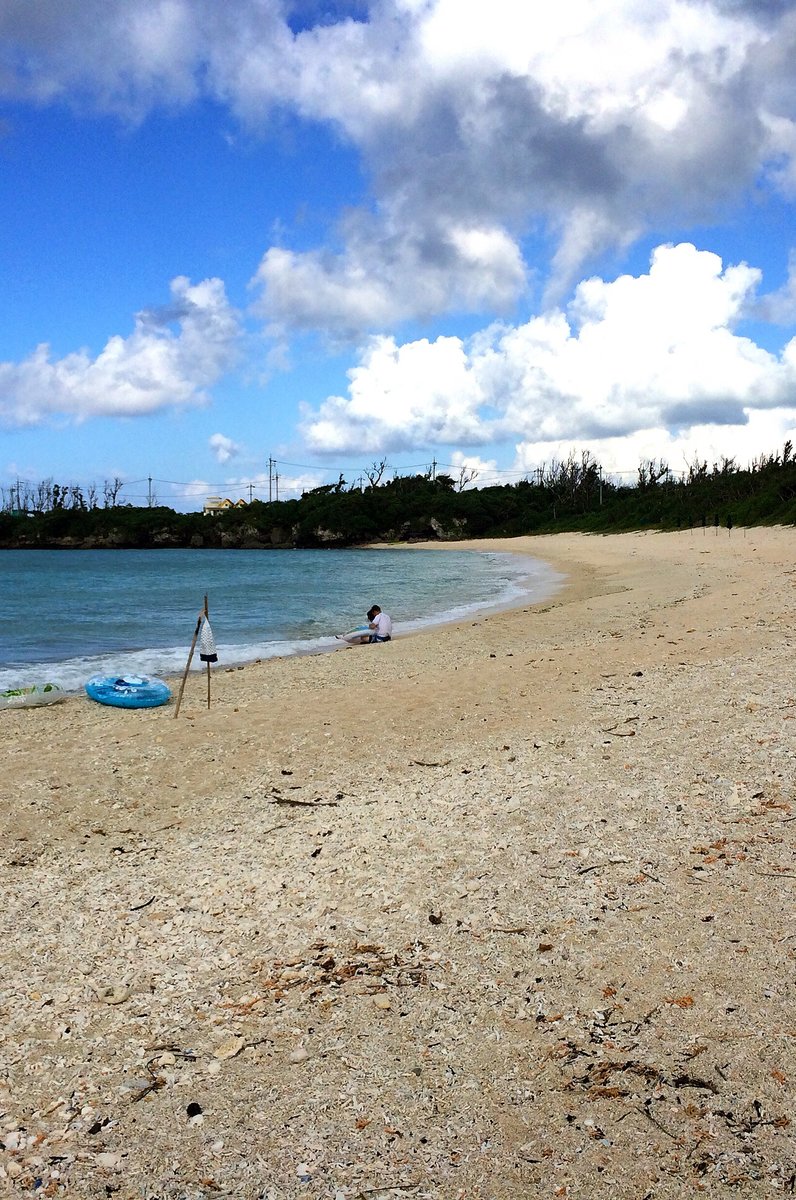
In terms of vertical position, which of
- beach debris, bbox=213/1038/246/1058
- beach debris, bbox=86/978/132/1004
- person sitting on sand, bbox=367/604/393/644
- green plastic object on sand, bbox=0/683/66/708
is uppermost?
person sitting on sand, bbox=367/604/393/644

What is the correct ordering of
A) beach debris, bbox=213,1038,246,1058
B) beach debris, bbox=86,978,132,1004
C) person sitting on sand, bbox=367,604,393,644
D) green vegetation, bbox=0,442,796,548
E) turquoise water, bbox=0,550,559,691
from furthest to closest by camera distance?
green vegetation, bbox=0,442,796,548 < person sitting on sand, bbox=367,604,393,644 < turquoise water, bbox=0,550,559,691 < beach debris, bbox=86,978,132,1004 < beach debris, bbox=213,1038,246,1058

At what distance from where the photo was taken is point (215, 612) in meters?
28.2

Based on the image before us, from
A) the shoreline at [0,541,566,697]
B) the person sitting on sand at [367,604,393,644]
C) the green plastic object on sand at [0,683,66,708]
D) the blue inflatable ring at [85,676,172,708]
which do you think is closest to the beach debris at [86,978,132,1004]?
the blue inflatable ring at [85,676,172,708]

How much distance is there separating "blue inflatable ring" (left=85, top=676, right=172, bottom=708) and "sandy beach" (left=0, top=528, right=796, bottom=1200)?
300 cm

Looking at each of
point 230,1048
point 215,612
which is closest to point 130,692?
point 230,1048

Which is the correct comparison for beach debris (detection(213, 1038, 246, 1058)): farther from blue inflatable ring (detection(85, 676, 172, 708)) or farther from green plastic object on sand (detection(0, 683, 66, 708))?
green plastic object on sand (detection(0, 683, 66, 708))

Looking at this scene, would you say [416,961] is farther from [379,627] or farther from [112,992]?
[379,627]

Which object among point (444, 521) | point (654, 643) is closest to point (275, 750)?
point (654, 643)

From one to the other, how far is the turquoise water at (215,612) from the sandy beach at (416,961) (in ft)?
28.7

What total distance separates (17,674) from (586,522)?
7490cm

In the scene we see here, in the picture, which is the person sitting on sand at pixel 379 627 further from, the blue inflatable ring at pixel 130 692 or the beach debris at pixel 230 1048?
the beach debris at pixel 230 1048

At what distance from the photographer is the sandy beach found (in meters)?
2.88

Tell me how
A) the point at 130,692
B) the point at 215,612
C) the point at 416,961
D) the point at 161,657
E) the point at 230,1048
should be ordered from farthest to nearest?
the point at 215,612 < the point at 161,657 < the point at 130,692 < the point at 416,961 < the point at 230,1048

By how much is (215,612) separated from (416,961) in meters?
25.1
